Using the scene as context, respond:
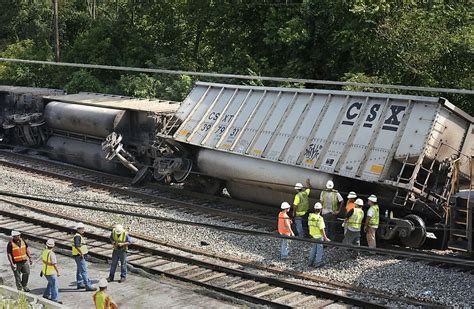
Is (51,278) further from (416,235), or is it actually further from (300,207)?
(416,235)

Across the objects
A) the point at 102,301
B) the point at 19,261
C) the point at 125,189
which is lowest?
the point at 19,261

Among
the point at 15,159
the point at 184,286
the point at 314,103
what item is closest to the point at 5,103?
the point at 15,159

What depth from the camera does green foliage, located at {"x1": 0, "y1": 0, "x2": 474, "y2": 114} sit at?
73.7 ft

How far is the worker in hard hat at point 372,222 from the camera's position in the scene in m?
13.1

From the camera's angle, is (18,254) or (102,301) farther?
(18,254)

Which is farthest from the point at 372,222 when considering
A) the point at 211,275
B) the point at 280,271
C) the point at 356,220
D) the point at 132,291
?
the point at 132,291

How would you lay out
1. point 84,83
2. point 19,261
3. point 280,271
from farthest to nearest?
point 84,83, point 280,271, point 19,261

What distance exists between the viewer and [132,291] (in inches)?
450

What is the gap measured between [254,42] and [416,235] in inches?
711

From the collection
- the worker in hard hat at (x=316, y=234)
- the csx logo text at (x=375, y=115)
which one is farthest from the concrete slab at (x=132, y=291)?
the csx logo text at (x=375, y=115)

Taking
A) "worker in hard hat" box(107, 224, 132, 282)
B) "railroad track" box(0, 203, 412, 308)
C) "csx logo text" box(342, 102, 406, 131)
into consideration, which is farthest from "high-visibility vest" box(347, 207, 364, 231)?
"worker in hard hat" box(107, 224, 132, 282)

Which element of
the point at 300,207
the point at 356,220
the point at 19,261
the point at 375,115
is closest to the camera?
the point at 19,261

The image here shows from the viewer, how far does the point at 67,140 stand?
2392cm

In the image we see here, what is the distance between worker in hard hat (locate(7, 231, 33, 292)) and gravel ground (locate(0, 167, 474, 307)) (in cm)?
261
